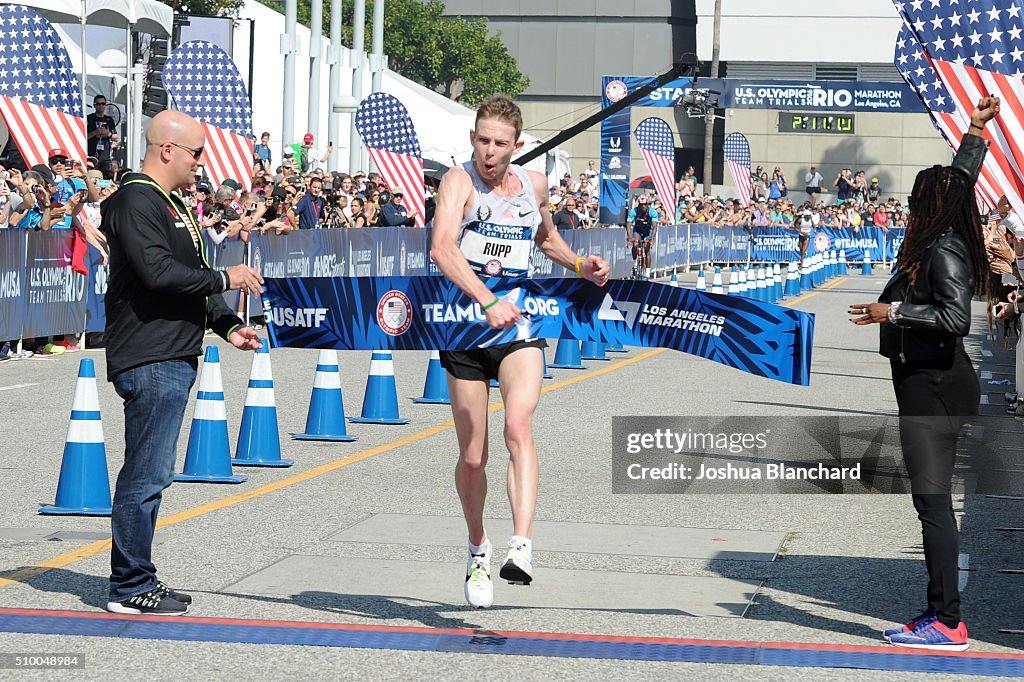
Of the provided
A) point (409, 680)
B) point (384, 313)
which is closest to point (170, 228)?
point (384, 313)

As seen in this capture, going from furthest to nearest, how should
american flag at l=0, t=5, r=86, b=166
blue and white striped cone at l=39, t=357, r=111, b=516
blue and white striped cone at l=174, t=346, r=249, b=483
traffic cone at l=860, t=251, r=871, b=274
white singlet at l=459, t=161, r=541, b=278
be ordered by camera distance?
traffic cone at l=860, t=251, r=871, b=274, american flag at l=0, t=5, r=86, b=166, blue and white striped cone at l=174, t=346, r=249, b=483, blue and white striped cone at l=39, t=357, r=111, b=516, white singlet at l=459, t=161, r=541, b=278

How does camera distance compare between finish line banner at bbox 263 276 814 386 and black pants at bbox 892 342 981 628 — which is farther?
finish line banner at bbox 263 276 814 386

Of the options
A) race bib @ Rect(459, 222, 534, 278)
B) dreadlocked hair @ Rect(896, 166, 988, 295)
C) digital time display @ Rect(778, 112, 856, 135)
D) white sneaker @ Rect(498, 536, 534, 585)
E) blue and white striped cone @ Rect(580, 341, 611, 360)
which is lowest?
white sneaker @ Rect(498, 536, 534, 585)

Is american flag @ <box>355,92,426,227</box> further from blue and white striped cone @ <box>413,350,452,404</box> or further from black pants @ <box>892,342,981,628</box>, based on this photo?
black pants @ <box>892,342,981,628</box>

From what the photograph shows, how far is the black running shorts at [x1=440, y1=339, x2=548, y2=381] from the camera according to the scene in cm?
676

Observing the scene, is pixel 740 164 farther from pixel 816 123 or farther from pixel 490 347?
pixel 490 347

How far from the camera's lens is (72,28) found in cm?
3020

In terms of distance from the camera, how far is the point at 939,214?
253 inches

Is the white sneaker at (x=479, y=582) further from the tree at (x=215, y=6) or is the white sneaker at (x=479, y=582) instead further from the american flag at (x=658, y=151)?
the tree at (x=215, y=6)

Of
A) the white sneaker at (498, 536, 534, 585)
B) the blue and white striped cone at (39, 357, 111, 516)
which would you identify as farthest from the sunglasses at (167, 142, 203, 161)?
the blue and white striped cone at (39, 357, 111, 516)

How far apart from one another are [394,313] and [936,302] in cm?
222

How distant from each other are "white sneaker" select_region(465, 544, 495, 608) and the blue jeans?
1.19 metres

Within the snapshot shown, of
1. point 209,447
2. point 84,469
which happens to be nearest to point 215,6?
point 209,447
